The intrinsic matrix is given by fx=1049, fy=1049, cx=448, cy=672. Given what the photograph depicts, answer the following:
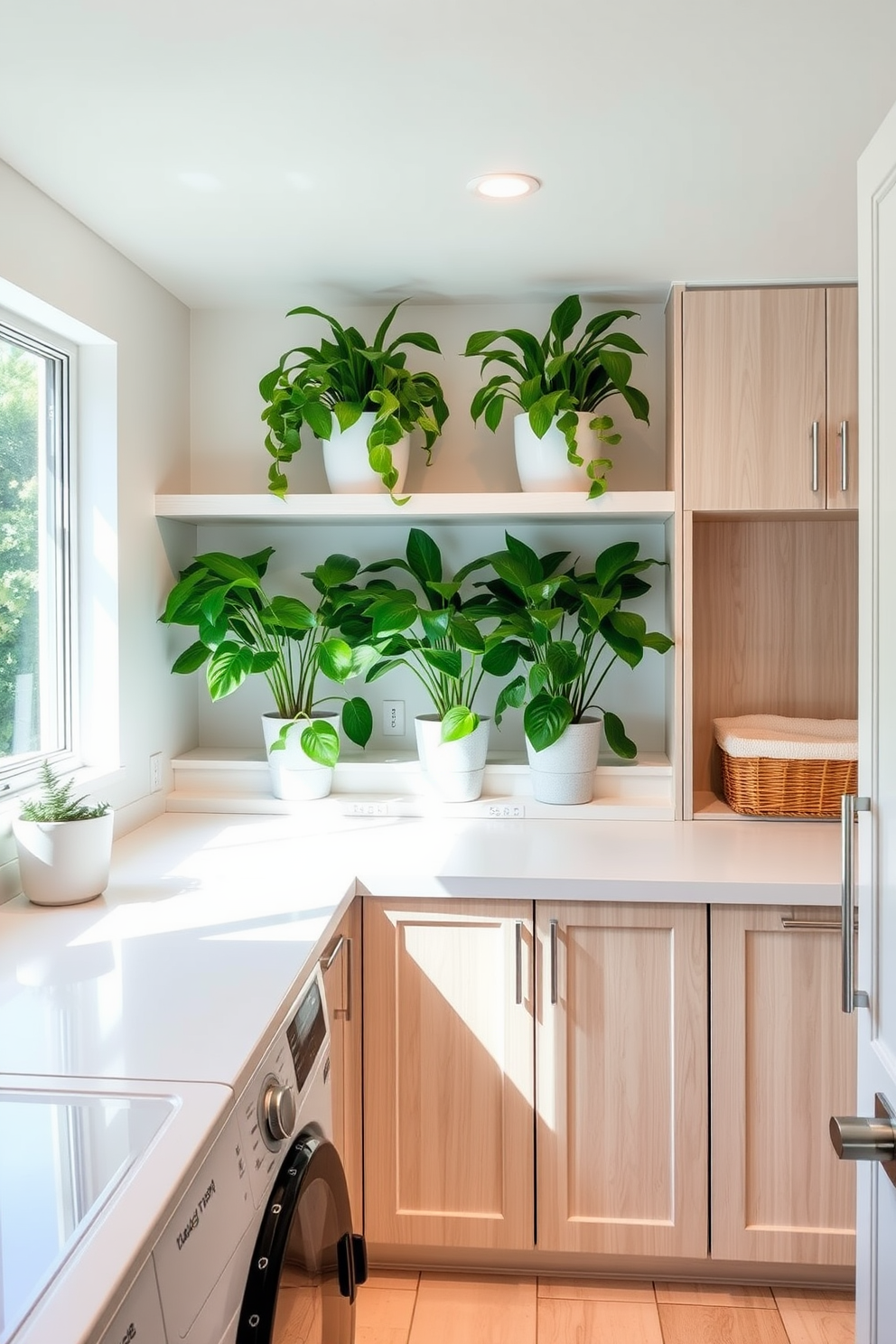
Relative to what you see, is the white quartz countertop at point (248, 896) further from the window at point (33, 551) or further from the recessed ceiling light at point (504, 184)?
the recessed ceiling light at point (504, 184)

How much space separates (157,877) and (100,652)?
0.58 meters

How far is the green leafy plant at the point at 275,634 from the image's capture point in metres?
2.58

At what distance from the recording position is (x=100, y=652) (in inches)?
94.5

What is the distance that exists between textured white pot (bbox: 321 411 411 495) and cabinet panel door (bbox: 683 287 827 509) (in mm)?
702

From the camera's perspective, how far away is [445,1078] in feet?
7.05

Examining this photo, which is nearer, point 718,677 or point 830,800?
point 830,800

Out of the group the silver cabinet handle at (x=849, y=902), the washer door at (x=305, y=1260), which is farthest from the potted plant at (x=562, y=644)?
the silver cabinet handle at (x=849, y=902)

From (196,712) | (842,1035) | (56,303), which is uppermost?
(56,303)

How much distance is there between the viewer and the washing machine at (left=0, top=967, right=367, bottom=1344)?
A: 36.6 inches

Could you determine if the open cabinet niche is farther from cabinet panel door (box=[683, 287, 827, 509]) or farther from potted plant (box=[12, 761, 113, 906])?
potted plant (box=[12, 761, 113, 906])

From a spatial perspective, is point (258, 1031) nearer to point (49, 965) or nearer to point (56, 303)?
point (49, 965)

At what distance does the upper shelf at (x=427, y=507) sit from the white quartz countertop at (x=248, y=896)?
0.76 meters

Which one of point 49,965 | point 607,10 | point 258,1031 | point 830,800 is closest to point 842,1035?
point 830,800

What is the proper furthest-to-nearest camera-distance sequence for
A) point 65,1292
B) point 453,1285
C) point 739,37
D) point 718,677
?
Answer: point 718,677, point 453,1285, point 739,37, point 65,1292
